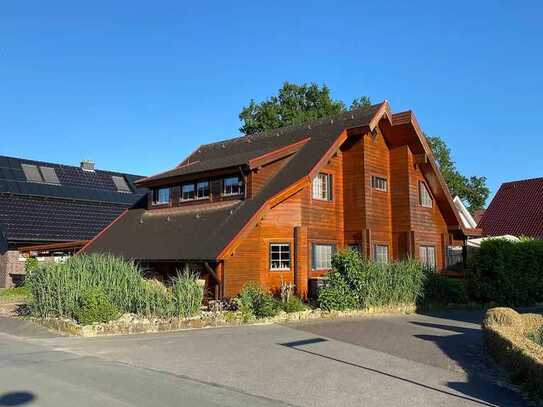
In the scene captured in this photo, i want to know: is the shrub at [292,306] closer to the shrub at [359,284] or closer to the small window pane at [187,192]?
the shrub at [359,284]

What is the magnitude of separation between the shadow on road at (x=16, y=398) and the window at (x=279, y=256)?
13353 millimetres

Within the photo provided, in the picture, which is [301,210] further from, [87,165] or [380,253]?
[87,165]

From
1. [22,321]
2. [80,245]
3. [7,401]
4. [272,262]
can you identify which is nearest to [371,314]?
[272,262]

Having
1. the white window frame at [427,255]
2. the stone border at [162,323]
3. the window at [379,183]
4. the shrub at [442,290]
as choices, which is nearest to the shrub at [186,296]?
the stone border at [162,323]

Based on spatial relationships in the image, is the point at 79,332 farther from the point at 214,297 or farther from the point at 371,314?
the point at 371,314

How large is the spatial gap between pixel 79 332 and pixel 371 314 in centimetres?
922

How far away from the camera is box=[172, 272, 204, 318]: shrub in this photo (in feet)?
49.8

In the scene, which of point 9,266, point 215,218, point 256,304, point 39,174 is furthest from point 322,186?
point 39,174

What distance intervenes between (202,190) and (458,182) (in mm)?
38611

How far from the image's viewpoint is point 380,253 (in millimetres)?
23703

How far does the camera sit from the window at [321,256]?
21.7 m

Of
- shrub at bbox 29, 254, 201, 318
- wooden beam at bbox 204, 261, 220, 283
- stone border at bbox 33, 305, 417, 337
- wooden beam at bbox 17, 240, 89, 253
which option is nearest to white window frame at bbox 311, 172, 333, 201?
wooden beam at bbox 204, 261, 220, 283

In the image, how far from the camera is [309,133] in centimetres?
2616

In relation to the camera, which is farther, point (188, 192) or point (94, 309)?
point (188, 192)
